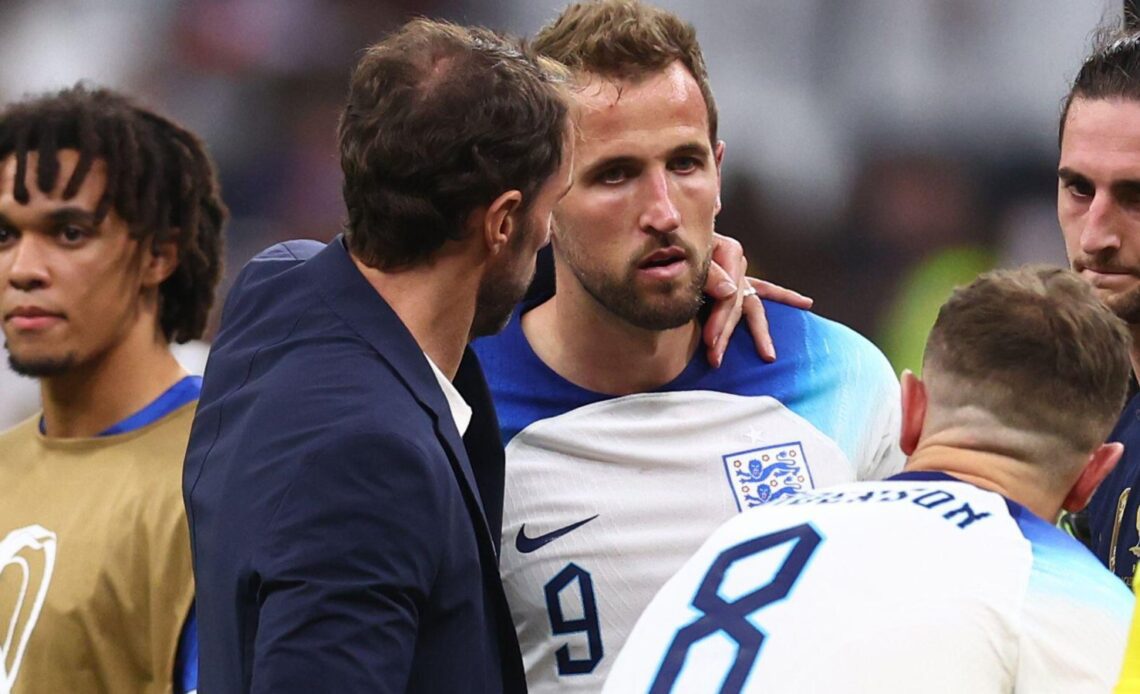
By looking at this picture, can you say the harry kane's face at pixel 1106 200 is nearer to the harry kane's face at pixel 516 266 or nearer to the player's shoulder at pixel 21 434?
the harry kane's face at pixel 516 266

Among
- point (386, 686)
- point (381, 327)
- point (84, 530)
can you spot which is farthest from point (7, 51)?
point (386, 686)

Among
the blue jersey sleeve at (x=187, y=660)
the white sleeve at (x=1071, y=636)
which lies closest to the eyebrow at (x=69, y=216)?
the blue jersey sleeve at (x=187, y=660)

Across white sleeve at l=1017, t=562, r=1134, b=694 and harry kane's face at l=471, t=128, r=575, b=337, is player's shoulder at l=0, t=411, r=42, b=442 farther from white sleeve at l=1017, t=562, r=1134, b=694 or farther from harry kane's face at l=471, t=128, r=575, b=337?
white sleeve at l=1017, t=562, r=1134, b=694

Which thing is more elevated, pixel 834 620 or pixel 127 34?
pixel 127 34

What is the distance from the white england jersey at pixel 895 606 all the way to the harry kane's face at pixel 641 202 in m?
1.00

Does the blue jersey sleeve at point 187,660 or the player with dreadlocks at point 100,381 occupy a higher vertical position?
the player with dreadlocks at point 100,381

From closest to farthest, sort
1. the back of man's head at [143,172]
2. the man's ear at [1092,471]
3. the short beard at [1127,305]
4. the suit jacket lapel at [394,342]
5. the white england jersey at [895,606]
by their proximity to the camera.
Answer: the white england jersey at [895,606]
the man's ear at [1092,471]
the suit jacket lapel at [394,342]
the short beard at [1127,305]
the back of man's head at [143,172]

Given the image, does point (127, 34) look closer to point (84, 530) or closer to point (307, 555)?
point (84, 530)

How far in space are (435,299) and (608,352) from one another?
27.6 inches

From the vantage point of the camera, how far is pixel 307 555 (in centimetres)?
187

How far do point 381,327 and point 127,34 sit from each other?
12.9 ft

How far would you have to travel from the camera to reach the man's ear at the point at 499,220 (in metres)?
2.29

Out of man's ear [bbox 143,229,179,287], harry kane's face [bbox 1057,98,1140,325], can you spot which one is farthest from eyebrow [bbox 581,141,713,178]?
man's ear [bbox 143,229,179,287]

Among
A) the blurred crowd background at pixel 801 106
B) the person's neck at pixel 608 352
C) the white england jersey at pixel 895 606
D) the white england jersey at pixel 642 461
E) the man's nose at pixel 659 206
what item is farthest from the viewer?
the blurred crowd background at pixel 801 106
